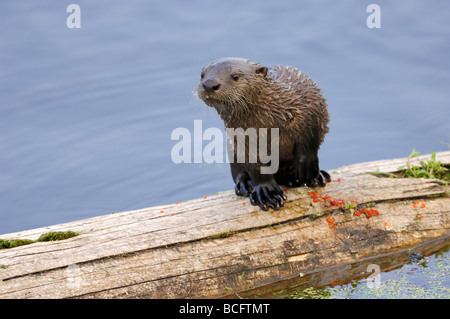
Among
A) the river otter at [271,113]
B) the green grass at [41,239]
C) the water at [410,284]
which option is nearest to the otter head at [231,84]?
the river otter at [271,113]

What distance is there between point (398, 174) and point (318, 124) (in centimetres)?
120

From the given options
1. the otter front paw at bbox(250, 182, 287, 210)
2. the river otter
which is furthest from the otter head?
the otter front paw at bbox(250, 182, 287, 210)

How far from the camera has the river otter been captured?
4.12 m

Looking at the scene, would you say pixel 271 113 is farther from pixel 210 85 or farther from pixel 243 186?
pixel 243 186

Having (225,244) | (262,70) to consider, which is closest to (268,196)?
(225,244)

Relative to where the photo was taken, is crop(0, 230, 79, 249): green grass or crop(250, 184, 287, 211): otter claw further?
crop(250, 184, 287, 211): otter claw

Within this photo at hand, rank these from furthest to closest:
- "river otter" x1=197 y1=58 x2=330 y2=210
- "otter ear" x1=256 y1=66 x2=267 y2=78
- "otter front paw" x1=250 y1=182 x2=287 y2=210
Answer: "otter front paw" x1=250 y1=182 x2=287 y2=210
"otter ear" x1=256 y1=66 x2=267 y2=78
"river otter" x1=197 y1=58 x2=330 y2=210

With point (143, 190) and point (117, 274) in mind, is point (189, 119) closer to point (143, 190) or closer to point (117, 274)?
point (143, 190)

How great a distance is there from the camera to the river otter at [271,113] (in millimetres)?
4125

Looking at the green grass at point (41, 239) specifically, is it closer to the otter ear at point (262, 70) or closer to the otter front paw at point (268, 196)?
the otter front paw at point (268, 196)

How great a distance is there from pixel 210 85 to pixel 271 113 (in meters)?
0.52

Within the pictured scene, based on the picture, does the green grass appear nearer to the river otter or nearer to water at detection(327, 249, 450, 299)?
the river otter

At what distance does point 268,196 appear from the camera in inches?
180
